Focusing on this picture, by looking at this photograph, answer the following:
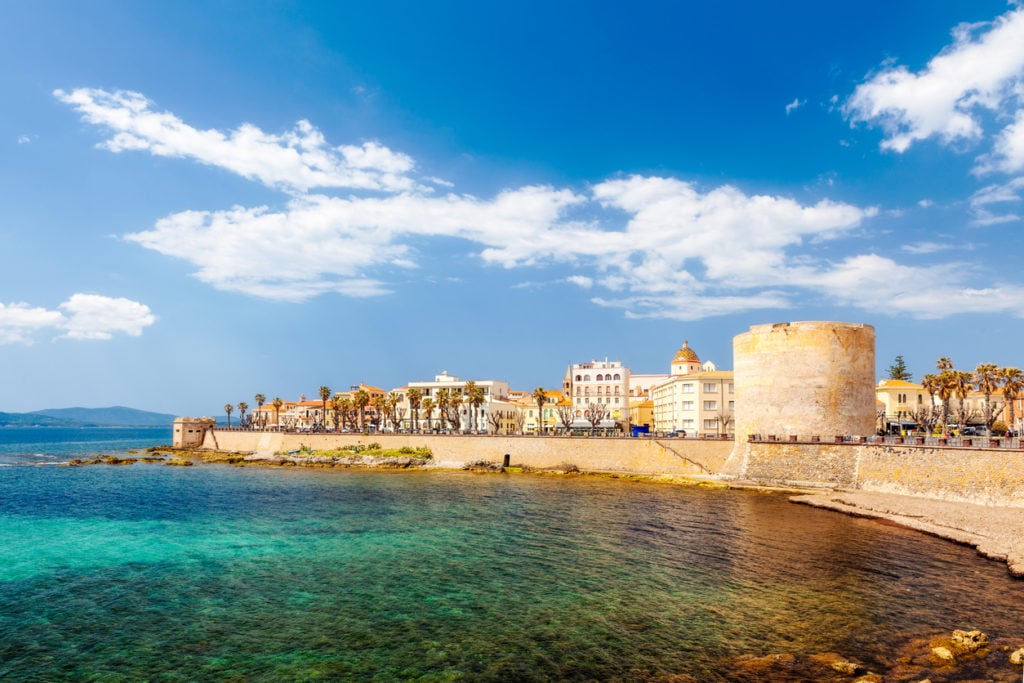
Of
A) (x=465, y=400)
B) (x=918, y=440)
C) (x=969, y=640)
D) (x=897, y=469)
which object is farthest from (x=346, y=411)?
(x=969, y=640)

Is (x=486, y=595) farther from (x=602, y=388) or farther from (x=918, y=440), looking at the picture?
(x=602, y=388)

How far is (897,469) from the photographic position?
139ft

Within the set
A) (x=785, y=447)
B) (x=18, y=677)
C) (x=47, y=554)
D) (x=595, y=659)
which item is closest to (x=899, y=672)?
(x=595, y=659)

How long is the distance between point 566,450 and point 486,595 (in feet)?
140

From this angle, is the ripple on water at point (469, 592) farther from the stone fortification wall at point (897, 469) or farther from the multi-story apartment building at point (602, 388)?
the multi-story apartment building at point (602, 388)

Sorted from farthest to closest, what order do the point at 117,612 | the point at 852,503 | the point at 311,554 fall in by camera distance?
the point at 852,503
the point at 311,554
the point at 117,612

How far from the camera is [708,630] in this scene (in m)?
17.8

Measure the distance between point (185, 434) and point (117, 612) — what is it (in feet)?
303

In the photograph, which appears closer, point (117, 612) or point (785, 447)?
point (117, 612)

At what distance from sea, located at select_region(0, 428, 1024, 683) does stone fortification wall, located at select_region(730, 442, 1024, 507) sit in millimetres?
8330

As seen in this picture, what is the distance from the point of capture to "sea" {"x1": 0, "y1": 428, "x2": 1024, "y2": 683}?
51.6 ft

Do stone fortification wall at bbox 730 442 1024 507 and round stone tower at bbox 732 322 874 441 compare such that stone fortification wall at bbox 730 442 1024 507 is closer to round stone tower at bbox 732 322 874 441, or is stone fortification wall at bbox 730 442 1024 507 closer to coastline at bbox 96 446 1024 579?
coastline at bbox 96 446 1024 579

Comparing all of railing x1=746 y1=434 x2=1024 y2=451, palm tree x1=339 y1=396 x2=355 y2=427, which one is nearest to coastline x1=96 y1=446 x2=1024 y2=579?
railing x1=746 y1=434 x2=1024 y2=451

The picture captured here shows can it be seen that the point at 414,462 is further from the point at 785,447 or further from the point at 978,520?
the point at 978,520
